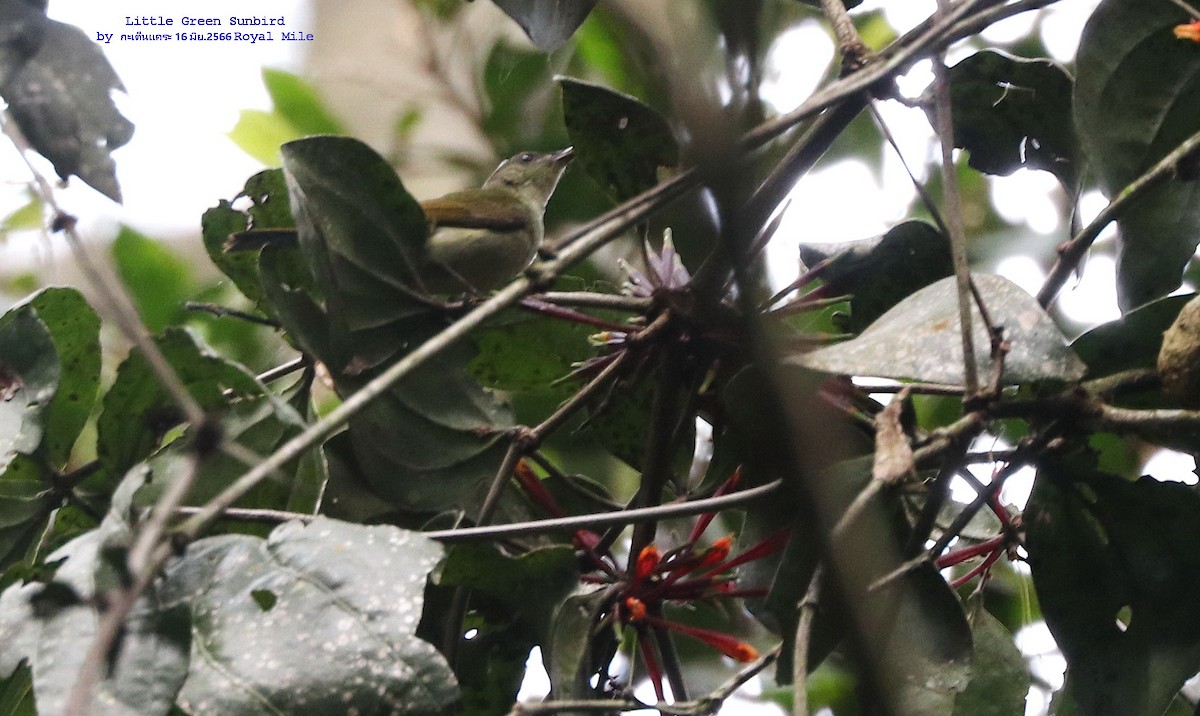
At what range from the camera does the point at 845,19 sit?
2.76ft

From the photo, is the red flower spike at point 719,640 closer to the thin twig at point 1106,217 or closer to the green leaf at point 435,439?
the green leaf at point 435,439

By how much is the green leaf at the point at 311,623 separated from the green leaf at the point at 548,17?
44cm

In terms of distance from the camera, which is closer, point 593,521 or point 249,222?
point 593,521

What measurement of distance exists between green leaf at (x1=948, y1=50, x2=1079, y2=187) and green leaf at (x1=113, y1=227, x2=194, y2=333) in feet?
3.32

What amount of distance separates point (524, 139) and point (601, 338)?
853 mm

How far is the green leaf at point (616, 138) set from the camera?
0.88 metres

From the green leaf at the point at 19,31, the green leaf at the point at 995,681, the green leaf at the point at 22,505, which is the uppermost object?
the green leaf at the point at 19,31

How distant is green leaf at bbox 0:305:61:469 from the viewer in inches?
31.0

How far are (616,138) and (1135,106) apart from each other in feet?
1.30

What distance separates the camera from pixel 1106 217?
0.74 metres

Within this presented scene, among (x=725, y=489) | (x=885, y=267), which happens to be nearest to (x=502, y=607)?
(x=725, y=489)

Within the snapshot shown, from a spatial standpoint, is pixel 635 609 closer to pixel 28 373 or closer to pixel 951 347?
pixel 951 347

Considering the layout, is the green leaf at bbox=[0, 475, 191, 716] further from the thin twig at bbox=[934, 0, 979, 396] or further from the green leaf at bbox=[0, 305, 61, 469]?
the thin twig at bbox=[934, 0, 979, 396]

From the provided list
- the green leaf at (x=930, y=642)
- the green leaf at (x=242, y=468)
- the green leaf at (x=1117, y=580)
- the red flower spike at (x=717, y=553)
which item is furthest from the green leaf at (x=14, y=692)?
the green leaf at (x=1117, y=580)
